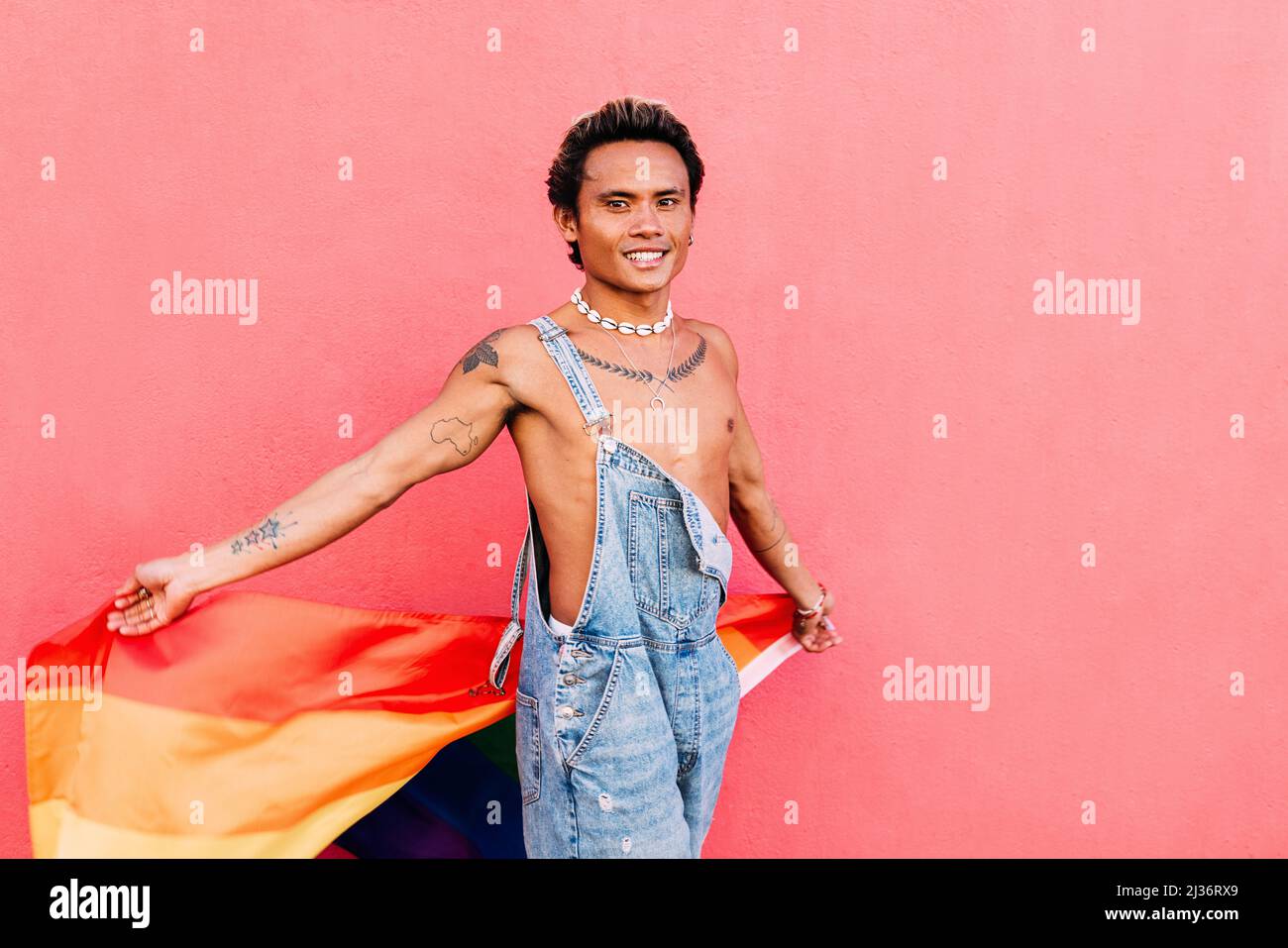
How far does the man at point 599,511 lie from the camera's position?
1841 millimetres

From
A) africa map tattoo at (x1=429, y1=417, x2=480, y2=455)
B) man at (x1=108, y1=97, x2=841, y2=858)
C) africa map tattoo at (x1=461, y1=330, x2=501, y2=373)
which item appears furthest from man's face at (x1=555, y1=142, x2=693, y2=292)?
africa map tattoo at (x1=429, y1=417, x2=480, y2=455)

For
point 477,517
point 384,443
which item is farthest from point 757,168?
point 384,443

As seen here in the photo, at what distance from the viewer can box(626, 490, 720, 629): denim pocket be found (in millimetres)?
1893

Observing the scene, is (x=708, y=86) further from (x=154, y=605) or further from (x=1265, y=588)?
(x=1265, y=588)

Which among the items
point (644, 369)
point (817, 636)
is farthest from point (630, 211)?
point (817, 636)

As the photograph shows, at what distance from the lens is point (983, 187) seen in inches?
108

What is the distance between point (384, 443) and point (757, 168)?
54.0 inches

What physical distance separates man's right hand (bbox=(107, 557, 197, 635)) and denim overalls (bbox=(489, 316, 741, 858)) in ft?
2.00

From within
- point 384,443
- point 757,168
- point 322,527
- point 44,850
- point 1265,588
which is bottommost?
point 44,850

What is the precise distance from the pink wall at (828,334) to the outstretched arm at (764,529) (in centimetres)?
34

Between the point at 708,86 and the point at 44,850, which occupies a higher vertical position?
the point at 708,86

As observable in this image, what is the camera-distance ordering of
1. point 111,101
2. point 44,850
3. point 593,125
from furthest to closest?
point 111,101, point 593,125, point 44,850

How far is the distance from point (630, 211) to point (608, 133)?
150mm

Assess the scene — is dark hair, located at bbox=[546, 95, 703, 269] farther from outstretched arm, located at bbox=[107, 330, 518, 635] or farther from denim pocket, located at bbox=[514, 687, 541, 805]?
denim pocket, located at bbox=[514, 687, 541, 805]
